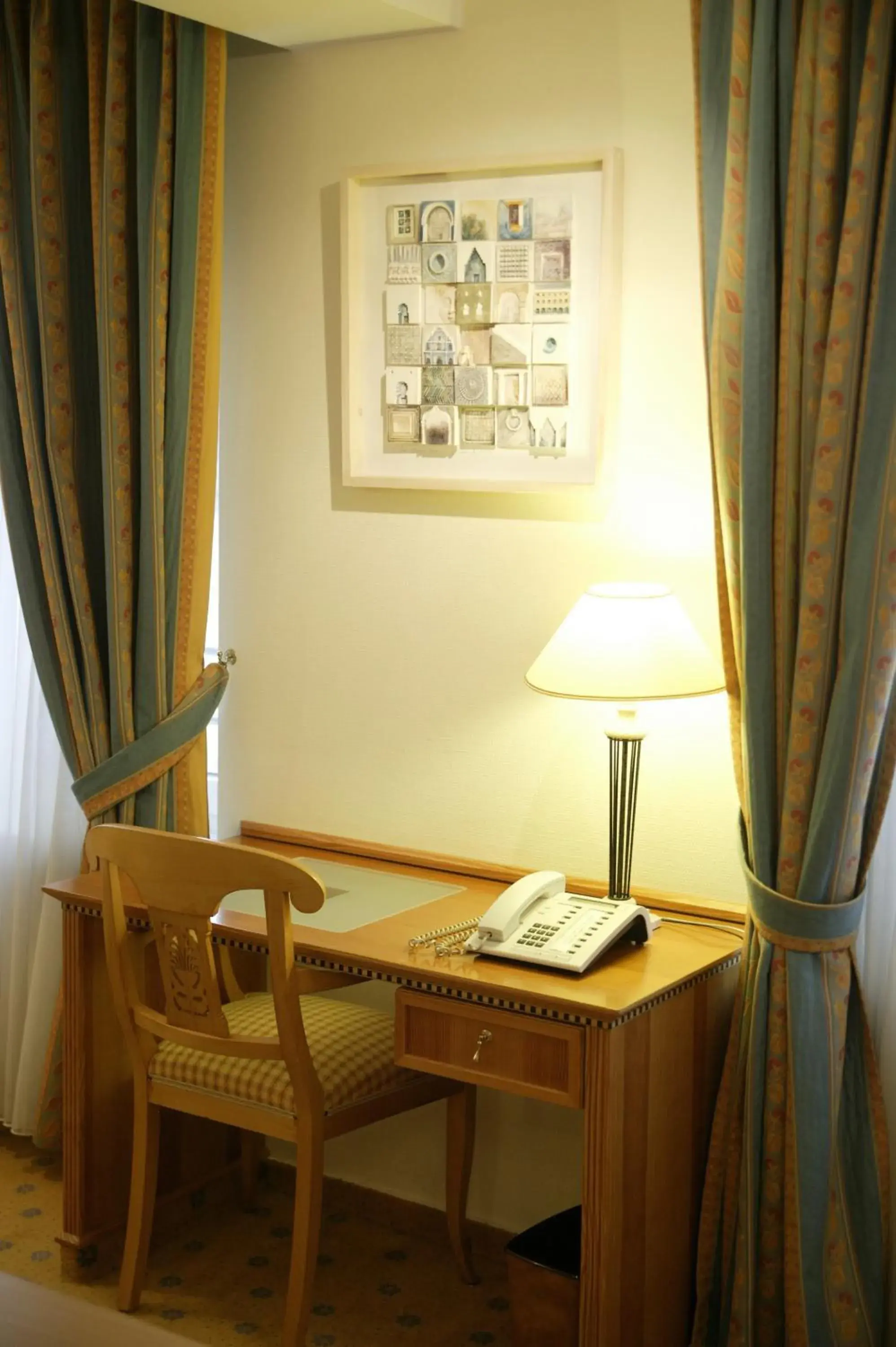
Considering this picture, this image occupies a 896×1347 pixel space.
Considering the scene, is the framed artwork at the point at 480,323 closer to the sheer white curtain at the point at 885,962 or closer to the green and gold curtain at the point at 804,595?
the green and gold curtain at the point at 804,595

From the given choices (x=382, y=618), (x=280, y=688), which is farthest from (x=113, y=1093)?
(x=382, y=618)

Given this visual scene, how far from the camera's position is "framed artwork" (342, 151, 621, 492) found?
2.73m

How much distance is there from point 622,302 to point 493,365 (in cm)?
27

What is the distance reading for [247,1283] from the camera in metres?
2.89

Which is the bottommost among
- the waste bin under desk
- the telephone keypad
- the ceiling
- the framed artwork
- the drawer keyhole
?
the waste bin under desk

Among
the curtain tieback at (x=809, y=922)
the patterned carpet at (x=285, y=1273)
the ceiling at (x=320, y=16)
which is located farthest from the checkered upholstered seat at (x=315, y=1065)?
the ceiling at (x=320, y=16)

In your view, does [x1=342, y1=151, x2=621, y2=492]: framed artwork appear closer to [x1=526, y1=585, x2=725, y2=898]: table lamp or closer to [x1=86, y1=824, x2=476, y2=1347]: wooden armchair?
[x1=526, y1=585, x2=725, y2=898]: table lamp

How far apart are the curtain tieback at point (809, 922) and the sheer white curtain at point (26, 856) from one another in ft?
5.47

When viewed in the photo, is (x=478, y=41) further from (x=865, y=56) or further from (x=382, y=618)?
(x=382, y=618)

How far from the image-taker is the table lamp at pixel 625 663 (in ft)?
8.09

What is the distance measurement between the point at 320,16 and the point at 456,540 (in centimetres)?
97

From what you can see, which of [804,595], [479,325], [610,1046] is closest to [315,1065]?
[610,1046]

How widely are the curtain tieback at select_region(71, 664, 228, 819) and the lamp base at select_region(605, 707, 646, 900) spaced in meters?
0.94

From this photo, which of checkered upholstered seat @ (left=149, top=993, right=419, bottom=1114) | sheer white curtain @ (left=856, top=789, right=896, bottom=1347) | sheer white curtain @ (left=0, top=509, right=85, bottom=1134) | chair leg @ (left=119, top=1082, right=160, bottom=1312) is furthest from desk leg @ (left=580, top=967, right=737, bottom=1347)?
Answer: sheer white curtain @ (left=0, top=509, right=85, bottom=1134)
